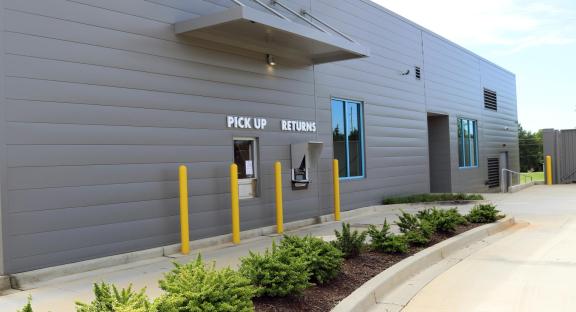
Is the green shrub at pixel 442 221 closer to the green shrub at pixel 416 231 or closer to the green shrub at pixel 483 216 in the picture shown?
the green shrub at pixel 416 231

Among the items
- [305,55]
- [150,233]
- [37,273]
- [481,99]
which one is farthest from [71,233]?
[481,99]

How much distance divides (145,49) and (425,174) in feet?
42.1

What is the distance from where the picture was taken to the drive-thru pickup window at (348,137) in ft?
46.0

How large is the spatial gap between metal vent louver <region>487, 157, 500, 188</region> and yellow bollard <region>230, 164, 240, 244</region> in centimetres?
1904

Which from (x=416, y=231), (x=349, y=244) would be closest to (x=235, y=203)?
(x=349, y=244)

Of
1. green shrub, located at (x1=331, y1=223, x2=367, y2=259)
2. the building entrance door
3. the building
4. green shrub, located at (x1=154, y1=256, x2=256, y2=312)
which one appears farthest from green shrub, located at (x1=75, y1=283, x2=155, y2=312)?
the building entrance door

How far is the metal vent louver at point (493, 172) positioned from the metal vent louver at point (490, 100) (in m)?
2.67

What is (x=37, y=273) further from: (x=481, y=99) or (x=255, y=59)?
(x=481, y=99)

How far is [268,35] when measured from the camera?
10.2m

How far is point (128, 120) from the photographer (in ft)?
26.7

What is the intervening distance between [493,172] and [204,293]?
25.0 metres

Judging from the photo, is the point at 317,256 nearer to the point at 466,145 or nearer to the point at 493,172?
the point at 466,145

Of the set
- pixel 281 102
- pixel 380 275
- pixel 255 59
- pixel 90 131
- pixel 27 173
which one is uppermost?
pixel 255 59

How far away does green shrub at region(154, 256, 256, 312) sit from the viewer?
4035 mm
